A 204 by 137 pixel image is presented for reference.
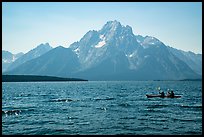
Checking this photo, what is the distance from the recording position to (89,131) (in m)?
36.9

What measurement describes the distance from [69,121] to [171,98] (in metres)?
59.3

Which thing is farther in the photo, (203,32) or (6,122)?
(6,122)

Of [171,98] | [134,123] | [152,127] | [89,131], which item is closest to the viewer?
[89,131]

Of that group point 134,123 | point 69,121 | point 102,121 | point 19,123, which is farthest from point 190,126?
point 19,123

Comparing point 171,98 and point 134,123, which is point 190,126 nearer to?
point 134,123

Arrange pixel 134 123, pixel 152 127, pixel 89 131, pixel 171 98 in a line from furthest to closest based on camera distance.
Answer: pixel 171 98 < pixel 134 123 < pixel 152 127 < pixel 89 131

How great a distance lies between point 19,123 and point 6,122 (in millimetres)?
2713

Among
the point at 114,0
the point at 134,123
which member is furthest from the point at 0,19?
the point at 134,123

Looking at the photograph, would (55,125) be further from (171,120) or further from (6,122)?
(171,120)

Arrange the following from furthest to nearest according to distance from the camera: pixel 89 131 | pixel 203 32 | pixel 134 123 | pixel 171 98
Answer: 1. pixel 171 98
2. pixel 134 123
3. pixel 89 131
4. pixel 203 32

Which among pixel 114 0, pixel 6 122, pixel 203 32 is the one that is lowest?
pixel 6 122

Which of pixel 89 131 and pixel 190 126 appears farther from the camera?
pixel 190 126

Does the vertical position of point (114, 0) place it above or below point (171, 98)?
above

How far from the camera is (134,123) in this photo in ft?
142
